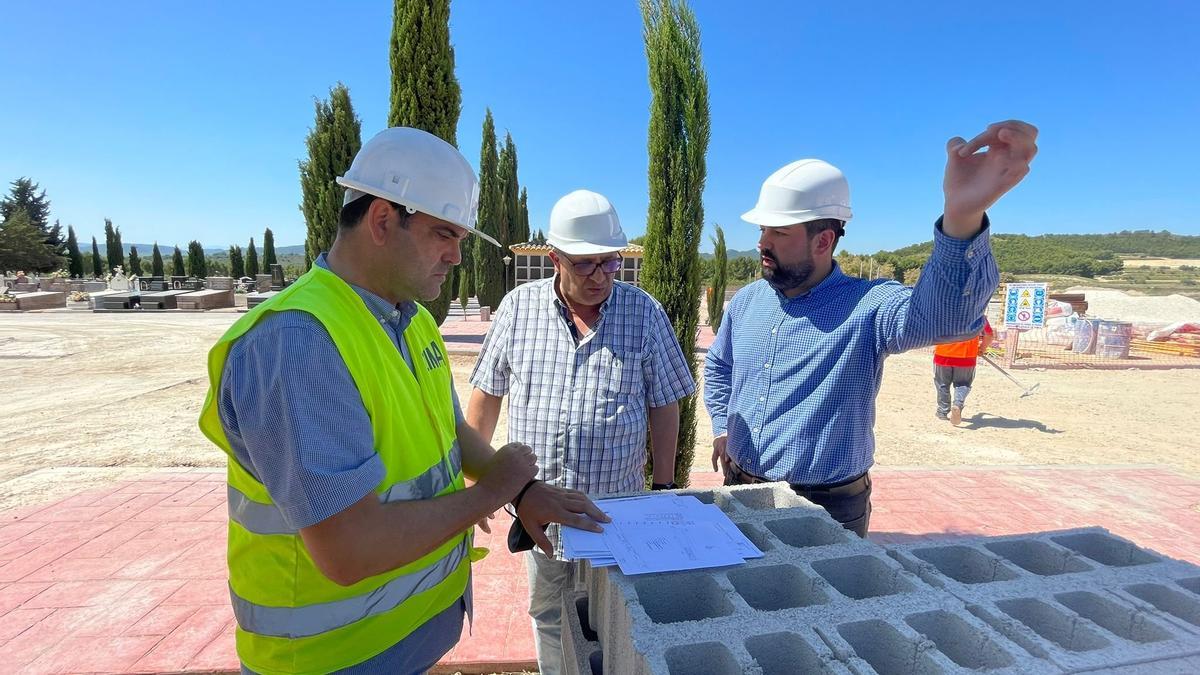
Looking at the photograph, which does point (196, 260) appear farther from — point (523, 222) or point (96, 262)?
point (523, 222)

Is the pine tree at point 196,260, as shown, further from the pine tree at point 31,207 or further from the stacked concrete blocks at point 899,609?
the stacked concrete blocks at point 899,609

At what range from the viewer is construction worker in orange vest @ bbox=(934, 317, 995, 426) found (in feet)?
24.9

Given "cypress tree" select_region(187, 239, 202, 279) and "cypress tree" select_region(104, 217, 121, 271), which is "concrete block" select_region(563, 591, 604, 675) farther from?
"cypress tree" select_region(104, 217, 121, 271)

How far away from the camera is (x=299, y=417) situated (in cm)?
111

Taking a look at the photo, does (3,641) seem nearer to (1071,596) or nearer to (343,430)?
(343,430)

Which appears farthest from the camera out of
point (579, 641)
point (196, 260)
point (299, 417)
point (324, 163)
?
point (196, 260)

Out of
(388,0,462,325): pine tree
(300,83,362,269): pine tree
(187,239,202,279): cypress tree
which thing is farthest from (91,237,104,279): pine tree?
(388,0,462,325): pine tree

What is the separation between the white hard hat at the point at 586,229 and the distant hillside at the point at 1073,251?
4383 cm

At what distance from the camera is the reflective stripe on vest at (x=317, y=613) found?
1314 millimetres

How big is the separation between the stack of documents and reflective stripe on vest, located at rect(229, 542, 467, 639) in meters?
0.44

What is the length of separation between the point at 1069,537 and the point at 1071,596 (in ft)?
1.18

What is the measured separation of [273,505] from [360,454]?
11.5 inches

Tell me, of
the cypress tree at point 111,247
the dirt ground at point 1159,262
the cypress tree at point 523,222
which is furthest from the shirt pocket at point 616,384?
the dirt ground at point 1159,262

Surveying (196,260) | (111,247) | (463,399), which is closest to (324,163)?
(463,399)
